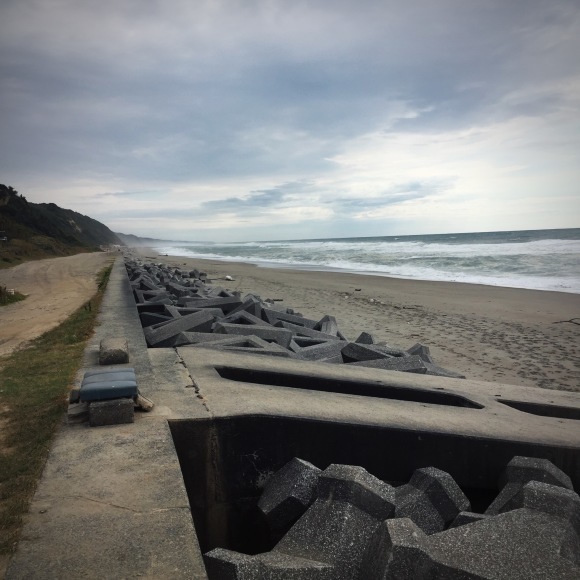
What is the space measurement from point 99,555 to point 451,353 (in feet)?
22.6

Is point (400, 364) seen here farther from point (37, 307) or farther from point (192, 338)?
point (37, 307)

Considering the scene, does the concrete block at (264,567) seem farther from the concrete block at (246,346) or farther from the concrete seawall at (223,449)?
the concrete block at (246,346)

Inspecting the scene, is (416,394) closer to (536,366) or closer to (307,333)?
(307,333)

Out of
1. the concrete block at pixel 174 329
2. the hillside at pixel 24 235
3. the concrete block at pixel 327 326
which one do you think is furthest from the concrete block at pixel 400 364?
the hillside at pixel 24 235

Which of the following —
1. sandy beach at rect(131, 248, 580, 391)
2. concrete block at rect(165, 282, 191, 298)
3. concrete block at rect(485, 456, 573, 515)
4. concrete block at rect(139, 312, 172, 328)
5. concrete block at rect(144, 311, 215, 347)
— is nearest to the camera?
concrete block at rect(485, 456, 573, 515)

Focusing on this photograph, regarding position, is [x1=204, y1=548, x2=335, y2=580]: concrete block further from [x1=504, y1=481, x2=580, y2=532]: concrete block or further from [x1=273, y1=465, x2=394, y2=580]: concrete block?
[x1=504, y1=481, x2=580, y2=532]: concrete block

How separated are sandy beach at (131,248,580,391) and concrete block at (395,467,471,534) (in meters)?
4.08

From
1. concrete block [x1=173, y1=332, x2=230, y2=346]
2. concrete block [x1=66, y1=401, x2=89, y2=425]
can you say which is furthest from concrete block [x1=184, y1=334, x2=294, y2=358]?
concrete block [x1=66, y1=401, x2=89, y2=425]

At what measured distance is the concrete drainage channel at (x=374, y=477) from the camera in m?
1.68

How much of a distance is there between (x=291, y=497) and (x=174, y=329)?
3.07 metres

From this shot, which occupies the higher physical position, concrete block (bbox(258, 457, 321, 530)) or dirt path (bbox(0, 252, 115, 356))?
concrete block (bbox(258, 457, 321, 530))

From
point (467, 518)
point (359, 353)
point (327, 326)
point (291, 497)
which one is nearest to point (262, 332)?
point (359, 353)

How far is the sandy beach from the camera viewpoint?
22.4 feet

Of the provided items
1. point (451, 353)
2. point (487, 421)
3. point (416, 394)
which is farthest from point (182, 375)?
point (451, 353)
